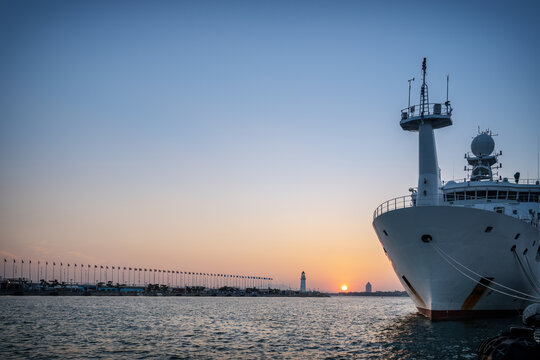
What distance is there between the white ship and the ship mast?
7 centimetres

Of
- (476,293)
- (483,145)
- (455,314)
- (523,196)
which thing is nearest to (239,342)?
(455,314)

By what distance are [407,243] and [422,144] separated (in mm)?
8370

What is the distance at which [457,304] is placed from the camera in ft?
92.0

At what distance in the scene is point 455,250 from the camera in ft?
87.7

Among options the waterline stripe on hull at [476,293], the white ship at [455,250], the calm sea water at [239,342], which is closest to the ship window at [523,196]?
the white ship at [455,250]

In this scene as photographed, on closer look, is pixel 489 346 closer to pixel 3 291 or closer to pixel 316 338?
pixel 316 338

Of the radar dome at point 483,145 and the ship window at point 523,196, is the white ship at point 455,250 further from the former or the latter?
the radar dome at point 483,145

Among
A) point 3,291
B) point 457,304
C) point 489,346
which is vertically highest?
point 489,346

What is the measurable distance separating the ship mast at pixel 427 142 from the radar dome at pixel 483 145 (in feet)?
39.0

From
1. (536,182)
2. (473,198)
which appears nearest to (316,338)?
(473,198)

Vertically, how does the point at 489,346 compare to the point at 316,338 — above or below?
above

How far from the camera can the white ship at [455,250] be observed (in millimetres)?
26469

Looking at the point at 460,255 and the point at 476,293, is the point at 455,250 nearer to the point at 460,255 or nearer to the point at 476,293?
the point at 460,255

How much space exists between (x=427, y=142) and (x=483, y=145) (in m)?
14.1
